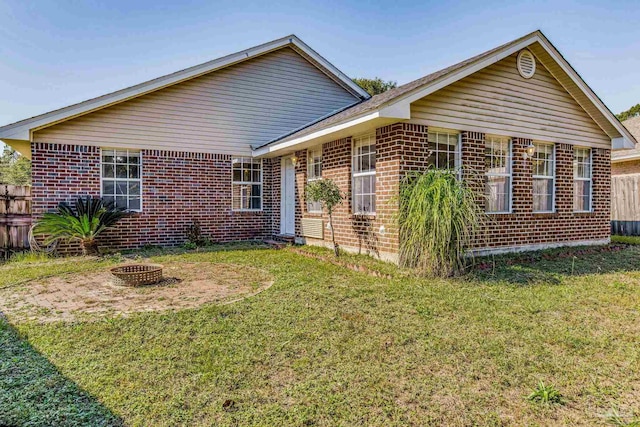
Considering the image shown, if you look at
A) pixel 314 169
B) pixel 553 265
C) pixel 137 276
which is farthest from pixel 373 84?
pixel 137 276

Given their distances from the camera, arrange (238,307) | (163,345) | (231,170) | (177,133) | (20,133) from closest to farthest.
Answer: (163,345)
(238,307)
(20,133)
(177,133)
(231,170)

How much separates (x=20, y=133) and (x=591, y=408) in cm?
1088

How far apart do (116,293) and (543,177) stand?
29.8 ft

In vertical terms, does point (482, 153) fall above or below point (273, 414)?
above

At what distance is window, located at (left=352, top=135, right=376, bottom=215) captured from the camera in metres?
7.83

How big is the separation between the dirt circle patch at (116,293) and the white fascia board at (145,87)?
13.5 feet

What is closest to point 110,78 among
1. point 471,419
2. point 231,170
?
point 231,170

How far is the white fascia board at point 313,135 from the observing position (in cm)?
680

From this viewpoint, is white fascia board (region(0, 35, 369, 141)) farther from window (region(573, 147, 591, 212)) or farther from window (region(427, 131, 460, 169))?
window (region(573, 147, 591, 212))

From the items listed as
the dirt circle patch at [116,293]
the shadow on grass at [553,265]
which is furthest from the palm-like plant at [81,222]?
the shadow on grass at [553,265]

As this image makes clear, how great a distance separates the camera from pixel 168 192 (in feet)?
34.2

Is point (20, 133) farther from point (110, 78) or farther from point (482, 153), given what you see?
point (482, 153)

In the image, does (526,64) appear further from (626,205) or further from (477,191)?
(626,205)

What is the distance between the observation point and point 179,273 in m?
6.88
